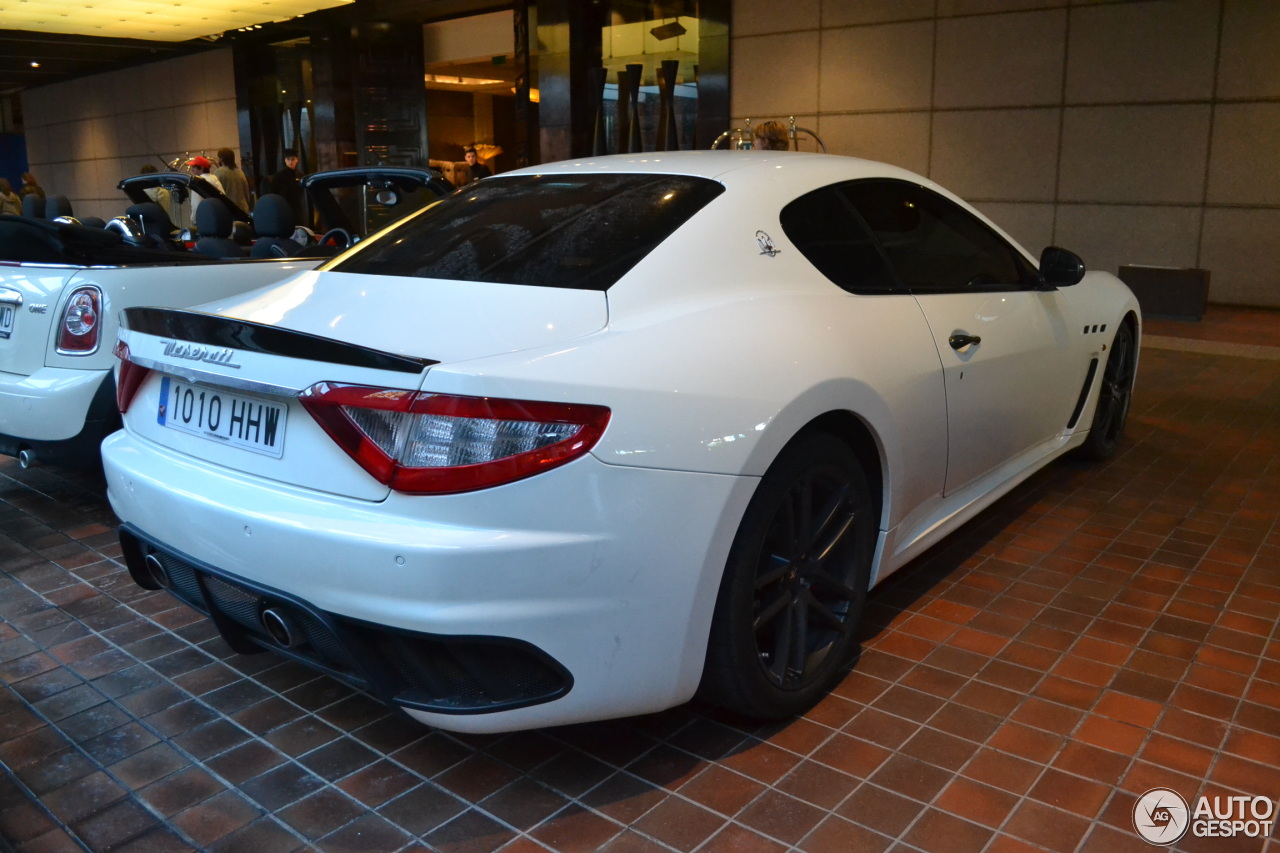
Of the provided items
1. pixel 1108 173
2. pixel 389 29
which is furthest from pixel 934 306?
pixel 389 29

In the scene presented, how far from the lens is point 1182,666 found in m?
3.00

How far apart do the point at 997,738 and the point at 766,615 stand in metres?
0.68

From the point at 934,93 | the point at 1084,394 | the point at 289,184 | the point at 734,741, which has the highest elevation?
the point at 934,93

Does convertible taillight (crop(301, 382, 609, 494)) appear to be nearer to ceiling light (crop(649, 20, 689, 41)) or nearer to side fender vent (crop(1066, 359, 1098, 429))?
side fender vent (crop(1066, 359, 1098, 429))

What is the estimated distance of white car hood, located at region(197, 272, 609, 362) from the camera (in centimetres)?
220

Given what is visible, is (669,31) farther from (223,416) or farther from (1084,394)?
(223,416)

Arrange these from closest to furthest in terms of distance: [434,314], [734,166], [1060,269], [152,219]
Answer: [434,314] → [734,166] → [1060,269] → [152,219]

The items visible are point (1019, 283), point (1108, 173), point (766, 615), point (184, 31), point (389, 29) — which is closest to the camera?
point (766, 615)

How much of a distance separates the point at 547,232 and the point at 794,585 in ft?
3.76

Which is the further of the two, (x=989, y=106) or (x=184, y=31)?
(x=184, y=31)

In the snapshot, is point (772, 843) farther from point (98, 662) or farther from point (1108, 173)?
point (1108, 173)

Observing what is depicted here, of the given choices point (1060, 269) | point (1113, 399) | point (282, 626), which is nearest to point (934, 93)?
point (1113, 399)

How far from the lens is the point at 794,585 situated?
103 inches

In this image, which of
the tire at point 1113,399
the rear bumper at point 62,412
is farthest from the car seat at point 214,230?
the tire at point 1113,399
